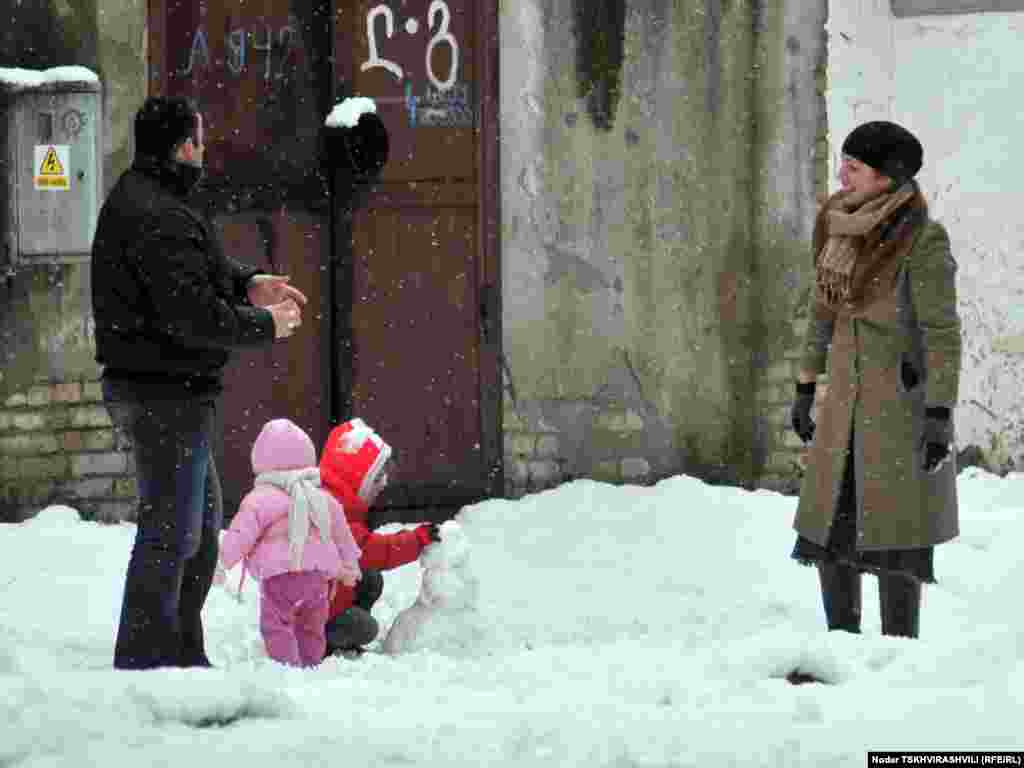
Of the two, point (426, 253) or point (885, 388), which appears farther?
point (426, 253)

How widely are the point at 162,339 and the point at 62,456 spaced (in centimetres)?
338

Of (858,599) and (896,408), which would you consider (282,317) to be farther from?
(858,599)

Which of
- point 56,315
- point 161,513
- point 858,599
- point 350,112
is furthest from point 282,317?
point 56,315

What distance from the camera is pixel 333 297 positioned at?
30.7 feet

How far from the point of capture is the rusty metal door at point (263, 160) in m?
9.20

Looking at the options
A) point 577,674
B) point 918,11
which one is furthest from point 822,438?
point 918,11

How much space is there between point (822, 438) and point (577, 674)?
119cm

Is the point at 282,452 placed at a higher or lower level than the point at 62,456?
higher

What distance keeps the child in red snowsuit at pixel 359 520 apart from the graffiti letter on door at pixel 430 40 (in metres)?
2.78

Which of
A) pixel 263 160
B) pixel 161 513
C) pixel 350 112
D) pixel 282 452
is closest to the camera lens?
pixel 161 513

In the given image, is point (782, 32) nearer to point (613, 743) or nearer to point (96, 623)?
point (96, 623)

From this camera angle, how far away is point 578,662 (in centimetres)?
635

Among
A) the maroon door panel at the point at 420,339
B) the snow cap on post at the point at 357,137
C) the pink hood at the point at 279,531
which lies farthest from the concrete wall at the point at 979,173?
the pink hood at the point at 279,531

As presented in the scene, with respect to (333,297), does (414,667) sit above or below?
below
